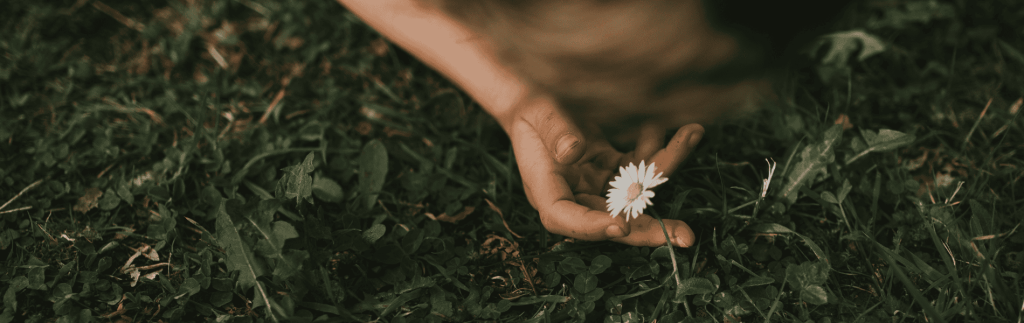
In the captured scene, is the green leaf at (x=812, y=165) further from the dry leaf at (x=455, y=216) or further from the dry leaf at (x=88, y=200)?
the dry leaf at (x=88, y=200)

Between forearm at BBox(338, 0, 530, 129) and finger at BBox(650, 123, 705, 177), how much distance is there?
35 centimetres

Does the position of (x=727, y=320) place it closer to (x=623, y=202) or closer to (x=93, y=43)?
(x=623, y=202)

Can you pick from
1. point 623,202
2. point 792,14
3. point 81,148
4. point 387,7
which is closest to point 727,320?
point 623,202

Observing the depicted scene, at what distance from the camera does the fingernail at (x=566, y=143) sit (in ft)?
3.27

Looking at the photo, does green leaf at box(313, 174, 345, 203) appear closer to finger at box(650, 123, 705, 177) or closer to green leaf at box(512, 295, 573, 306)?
green leaf at box(512, 295, 573, 306)

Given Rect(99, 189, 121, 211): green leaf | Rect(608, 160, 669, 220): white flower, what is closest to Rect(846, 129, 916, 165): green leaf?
Rect(608, 160, 669, 220): white flower

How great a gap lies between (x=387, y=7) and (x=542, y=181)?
812 millimetres

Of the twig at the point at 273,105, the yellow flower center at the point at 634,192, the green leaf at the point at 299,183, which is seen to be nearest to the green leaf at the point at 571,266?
the yellow flower center at the point at 634,192

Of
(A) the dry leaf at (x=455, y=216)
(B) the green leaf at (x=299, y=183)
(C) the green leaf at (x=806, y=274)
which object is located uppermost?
(C) the green leaf at (x=806, y=274)

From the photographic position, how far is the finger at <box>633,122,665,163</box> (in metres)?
1.17

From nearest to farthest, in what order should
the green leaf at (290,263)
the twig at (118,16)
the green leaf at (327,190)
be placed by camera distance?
1. the green leaf at (290,263)
2. the green leaf at (327,190)
3. the twig at (118,16)

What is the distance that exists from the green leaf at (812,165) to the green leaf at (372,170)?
960 millimetres

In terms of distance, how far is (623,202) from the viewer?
3.36 feet

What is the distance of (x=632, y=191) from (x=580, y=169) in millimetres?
165
